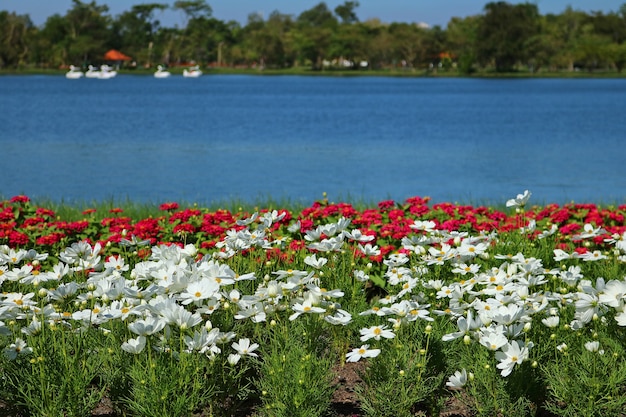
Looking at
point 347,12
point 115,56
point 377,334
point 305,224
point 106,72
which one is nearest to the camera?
point 377,334

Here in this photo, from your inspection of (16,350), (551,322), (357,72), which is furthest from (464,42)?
(16,350)

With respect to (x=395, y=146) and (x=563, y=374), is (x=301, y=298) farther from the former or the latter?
(x=395, y=146)

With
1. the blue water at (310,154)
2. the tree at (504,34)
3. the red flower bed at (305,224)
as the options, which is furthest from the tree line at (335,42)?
the red flower bed at (305,224)

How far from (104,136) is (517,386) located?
23651mm

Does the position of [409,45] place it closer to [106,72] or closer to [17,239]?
[106,72]

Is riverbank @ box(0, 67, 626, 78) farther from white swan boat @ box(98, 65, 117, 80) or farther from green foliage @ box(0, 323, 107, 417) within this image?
green foliage @ box(0, 323, 107, 417)

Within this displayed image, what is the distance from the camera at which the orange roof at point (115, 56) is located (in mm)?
125562

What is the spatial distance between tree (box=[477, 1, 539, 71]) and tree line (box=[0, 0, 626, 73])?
0.43ft

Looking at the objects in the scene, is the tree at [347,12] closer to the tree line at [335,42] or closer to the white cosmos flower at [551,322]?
the tree line at [335,42]

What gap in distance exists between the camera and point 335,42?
12556 centimetres

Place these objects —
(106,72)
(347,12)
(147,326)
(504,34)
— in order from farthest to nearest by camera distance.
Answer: (347,12), (504,34), (106,72), (147,326)

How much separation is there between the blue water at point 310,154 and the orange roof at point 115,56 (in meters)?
90.2

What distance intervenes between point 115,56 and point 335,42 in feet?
110

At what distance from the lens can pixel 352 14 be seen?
591ft
